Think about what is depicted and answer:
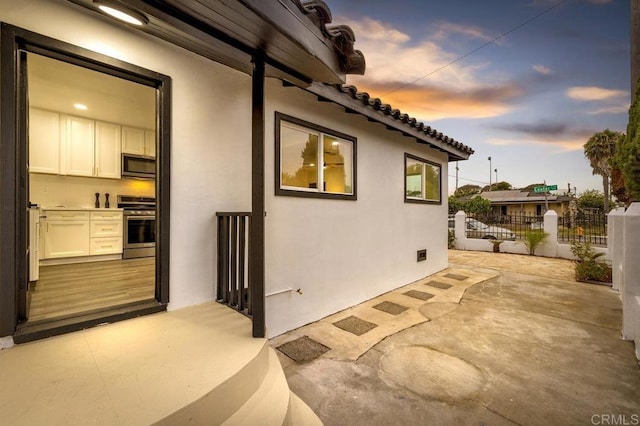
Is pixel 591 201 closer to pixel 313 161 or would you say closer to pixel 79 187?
pixel 313 161

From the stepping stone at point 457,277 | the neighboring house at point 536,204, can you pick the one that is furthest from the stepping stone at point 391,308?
the neighboring house at point 536,204

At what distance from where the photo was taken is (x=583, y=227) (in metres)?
9.45

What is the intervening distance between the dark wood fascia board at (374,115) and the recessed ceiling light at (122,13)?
1.38 metres

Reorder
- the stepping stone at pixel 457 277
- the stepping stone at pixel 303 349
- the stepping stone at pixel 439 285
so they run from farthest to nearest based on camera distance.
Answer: the stepping stone at pixel 457 277 < the stepping stone at pixel 439 285 < the stepping stone at pixel 303 349

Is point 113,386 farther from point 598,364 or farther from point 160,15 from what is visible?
point 598,364

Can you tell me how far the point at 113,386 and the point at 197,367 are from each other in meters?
0.39

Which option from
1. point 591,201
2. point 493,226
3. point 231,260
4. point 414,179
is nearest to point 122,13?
point 231,260

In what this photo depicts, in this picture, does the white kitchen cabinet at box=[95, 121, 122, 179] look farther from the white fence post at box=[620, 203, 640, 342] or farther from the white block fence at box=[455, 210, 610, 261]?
the white block fence at box=[455, 210, 610, 261]

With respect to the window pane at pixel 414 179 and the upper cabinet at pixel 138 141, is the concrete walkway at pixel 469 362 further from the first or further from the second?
the upper cabinet at pixel 138 141

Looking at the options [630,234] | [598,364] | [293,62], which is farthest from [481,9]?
[598,364]

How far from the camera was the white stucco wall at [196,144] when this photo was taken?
2250 mm

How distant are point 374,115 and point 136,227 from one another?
4.94m

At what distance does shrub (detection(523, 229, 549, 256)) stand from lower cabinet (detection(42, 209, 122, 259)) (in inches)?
459

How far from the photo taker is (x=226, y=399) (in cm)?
140
